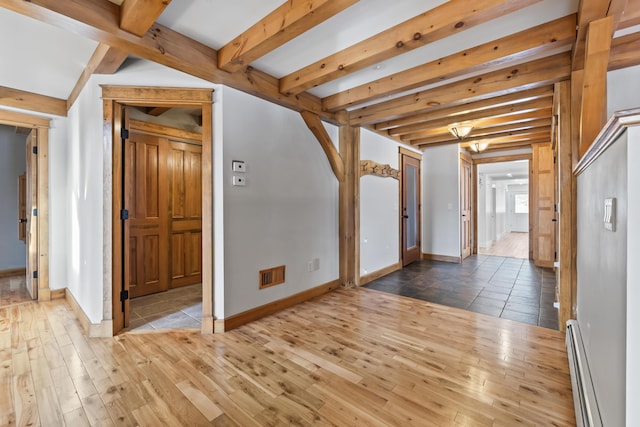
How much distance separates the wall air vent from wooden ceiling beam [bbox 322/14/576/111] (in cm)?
221

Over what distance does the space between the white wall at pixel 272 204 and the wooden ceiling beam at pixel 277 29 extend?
0.40 meters

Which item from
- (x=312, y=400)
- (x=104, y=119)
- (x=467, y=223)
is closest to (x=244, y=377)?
(x=312, y=400)

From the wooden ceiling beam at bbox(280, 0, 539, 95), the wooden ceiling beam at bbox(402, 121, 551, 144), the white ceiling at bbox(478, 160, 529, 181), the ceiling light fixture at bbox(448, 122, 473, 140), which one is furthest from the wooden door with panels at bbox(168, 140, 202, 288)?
the white ceiling at bbox(478, 160, 529, 181)

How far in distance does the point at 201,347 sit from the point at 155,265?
6.31 feet

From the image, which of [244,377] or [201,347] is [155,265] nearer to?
[201,347]

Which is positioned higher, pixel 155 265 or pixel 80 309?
pixel 155 265

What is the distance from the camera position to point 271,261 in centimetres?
314

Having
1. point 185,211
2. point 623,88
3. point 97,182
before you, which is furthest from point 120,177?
point 623,88

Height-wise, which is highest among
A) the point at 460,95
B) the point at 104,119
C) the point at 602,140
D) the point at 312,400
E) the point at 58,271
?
the point at 460,95

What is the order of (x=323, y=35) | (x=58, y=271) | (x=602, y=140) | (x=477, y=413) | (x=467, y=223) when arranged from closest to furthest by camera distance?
(x=602, y=140), (x=477, y=413), (x=323, y=35), (x=58, y=271), (x=467, y=223)

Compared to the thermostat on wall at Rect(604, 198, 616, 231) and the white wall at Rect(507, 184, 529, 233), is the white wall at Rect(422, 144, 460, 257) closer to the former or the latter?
the thermostat on wall at Rect(604, 198, 616, 231)

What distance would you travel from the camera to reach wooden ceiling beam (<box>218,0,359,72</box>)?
1760 millimetres

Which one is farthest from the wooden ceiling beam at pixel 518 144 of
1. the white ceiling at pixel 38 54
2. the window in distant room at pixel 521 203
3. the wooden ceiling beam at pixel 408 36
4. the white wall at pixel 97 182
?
the window in distant room at pixel 521 203

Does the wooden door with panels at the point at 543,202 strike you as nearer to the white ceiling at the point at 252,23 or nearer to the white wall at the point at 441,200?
the white wall at the point at 441,200
